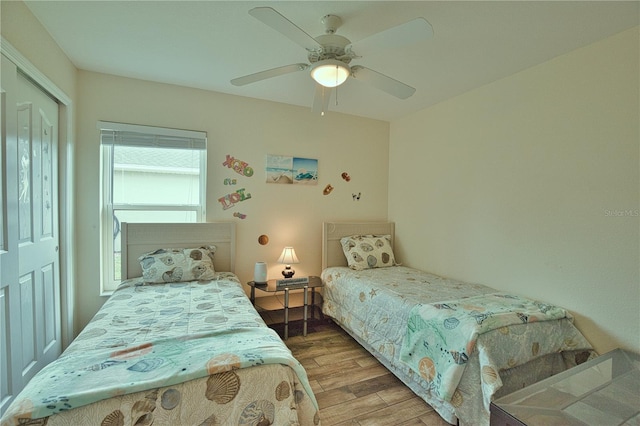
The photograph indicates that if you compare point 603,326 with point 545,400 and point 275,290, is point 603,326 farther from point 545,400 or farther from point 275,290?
point 275,290

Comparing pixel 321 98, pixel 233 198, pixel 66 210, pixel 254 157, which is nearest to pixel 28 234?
pixel 66 210

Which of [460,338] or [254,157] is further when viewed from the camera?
[254,157]

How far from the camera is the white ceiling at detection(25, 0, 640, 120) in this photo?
1.62m

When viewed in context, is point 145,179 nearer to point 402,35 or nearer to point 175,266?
point 175,266

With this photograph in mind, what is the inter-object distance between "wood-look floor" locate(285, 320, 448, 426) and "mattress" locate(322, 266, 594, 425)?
0.09 m

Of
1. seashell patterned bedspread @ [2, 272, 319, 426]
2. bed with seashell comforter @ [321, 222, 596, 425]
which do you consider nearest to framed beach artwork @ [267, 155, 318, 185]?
bed with seashell comforter @ [321, 222, 596, 425]

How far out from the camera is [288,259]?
301cm

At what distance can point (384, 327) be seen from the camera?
2283 millimetres

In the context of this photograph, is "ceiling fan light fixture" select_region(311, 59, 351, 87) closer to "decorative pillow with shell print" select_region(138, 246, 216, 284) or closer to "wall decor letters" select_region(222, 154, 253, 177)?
"wall decor letters" select_region(222, 154, 253, 177)

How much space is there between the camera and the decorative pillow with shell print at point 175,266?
2391 mm

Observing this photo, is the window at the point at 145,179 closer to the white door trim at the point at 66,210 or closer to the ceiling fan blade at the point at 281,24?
the white door trim at the point at 66,210

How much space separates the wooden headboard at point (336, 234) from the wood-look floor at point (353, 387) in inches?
33.5

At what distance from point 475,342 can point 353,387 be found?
95 centimetres

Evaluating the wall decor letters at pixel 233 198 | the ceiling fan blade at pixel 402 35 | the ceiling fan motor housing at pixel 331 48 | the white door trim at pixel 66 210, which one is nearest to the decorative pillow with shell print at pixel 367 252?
the wall decor letters at pixel 233 198
